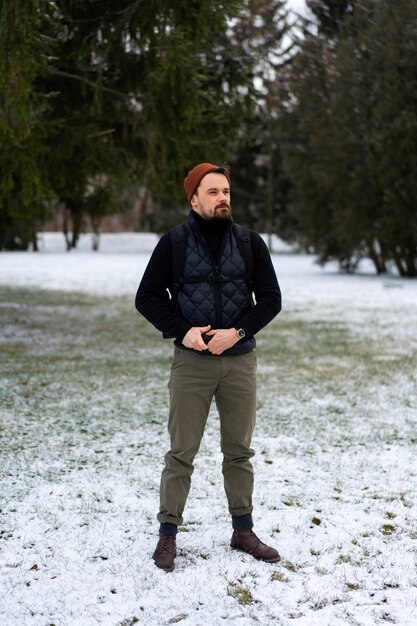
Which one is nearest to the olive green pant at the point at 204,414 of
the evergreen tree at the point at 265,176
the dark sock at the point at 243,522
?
the dark sock at the point at 243,522

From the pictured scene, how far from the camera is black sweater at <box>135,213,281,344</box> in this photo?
3736 millimetres

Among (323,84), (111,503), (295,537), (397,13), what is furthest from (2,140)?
(323,84)

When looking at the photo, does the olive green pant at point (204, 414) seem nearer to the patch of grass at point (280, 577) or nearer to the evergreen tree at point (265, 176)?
the patch of grass at point (280, 577)

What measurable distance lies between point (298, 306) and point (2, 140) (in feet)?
33.4

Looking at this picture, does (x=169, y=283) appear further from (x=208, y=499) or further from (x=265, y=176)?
(x=265, y=176)

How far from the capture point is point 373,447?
6242mm

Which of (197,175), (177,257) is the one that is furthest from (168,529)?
(197,175)

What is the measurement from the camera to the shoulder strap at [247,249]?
382 cm

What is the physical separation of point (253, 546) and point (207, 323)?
52.1 inches

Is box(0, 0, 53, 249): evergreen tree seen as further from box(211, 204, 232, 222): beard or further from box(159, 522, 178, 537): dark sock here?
box(159, 522, 178, 537): dark sock

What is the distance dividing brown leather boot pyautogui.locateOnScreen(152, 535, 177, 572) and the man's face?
1.78 m

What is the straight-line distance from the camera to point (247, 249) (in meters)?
3.83

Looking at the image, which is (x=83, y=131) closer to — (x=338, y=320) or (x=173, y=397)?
(x=338, y=320)

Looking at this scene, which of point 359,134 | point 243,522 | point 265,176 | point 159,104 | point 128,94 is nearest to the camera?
point 243,522
